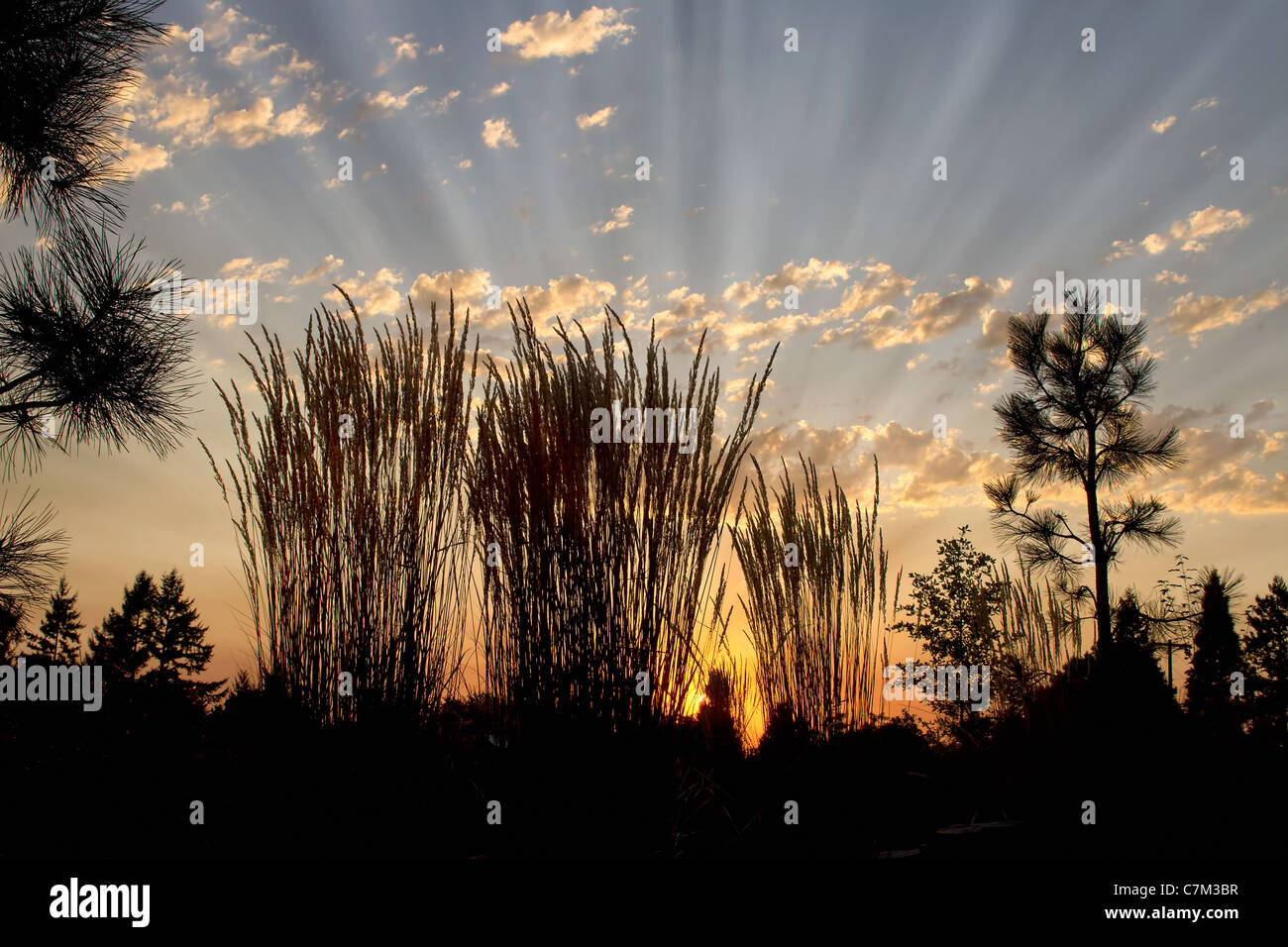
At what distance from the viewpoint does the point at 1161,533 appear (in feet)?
28.1

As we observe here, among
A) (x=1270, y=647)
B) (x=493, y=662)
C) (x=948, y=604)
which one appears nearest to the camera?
(x=493, y=662)

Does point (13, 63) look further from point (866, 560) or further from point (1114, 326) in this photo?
point (1114, 326)

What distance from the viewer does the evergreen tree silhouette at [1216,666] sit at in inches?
194

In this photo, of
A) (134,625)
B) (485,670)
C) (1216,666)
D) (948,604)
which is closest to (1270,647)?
(1216,666)

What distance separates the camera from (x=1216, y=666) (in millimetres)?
15422

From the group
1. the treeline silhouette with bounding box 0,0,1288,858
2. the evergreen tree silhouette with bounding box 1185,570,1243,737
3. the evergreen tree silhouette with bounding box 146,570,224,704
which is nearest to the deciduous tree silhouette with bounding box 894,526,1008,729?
the evergreen tree silhouette with bounding box 1185,570,1243,737

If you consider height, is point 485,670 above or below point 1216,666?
above

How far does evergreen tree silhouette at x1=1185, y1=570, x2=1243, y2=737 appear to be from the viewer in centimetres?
494

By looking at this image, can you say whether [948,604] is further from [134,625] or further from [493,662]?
[134,625]
